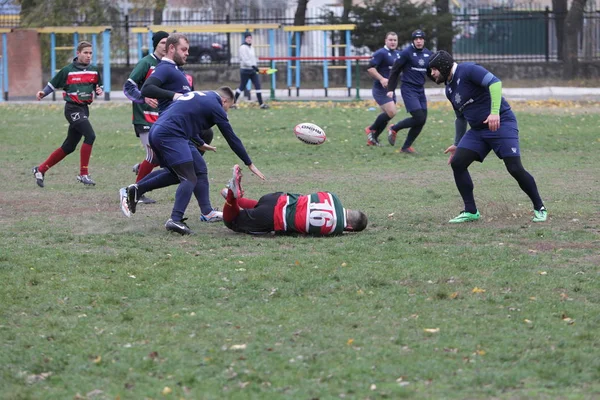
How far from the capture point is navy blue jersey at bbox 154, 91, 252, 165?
9055mm

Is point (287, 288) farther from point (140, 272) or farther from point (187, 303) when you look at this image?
point (140, 272)

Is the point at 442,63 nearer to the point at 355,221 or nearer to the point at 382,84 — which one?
the point at 355,221

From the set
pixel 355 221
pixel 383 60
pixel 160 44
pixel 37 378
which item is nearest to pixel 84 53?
pixel 160 44

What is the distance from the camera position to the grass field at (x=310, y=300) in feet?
16.8

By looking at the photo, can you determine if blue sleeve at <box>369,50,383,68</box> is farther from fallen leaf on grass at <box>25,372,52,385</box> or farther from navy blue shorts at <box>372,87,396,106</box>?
fallen leaf on grass at <box>25,372,52,385</box>

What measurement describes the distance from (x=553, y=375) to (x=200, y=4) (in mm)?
40327

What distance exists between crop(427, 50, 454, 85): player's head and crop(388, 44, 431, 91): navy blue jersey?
5781mm

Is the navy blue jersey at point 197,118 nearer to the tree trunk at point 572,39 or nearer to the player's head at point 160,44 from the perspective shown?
the player's head at point 160,44

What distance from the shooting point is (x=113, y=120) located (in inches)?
869

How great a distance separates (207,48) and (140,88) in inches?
1085

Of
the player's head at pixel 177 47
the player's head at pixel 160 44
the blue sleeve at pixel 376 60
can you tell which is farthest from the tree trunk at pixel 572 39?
the player's head at pixel 177 47

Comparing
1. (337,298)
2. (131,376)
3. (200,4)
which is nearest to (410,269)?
(337,298)

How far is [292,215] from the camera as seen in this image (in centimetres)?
881

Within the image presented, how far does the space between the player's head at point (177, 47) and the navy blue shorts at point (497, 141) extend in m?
2.95
